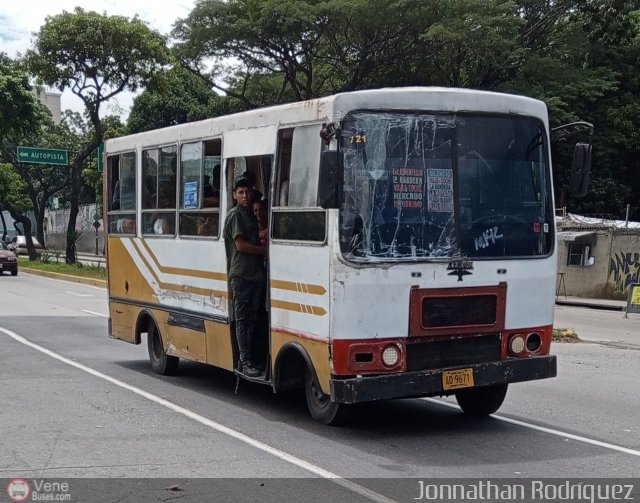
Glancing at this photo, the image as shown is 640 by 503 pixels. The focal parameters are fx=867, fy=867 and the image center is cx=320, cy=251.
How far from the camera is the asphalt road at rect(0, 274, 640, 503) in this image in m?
6.22

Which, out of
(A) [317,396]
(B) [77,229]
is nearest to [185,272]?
(A) [317,396]

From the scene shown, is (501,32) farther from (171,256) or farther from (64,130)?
(64,130)

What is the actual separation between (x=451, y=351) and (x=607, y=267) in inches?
906

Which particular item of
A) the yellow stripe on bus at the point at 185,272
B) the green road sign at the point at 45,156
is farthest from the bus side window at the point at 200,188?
the green road sign at the point at 45,156

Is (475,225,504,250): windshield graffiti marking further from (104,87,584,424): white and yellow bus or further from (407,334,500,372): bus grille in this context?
(407,334,500,372): bus grille

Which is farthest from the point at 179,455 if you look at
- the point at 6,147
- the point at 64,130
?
the point at 64,130

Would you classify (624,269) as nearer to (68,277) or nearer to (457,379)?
(68,277)

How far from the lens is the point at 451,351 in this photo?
746 cm

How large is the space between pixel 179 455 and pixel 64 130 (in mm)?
55277

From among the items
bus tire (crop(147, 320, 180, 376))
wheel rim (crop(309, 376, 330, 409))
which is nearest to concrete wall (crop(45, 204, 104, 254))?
bus tire (crop(147, 320, 180, 376))

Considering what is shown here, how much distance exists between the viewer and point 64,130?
193 feet

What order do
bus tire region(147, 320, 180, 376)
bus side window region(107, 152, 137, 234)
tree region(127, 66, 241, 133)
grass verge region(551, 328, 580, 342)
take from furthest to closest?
tree region(127, 66, 241, 133)
grass verge region(551, 328, 580, 342)
bus side window region(107, 152, 137, 234)
bus tire region(147, 320, 180, 376)

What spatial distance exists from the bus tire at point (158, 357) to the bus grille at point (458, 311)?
4.23 metres

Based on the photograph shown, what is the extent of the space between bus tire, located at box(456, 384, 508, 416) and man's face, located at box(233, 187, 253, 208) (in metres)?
2.76
